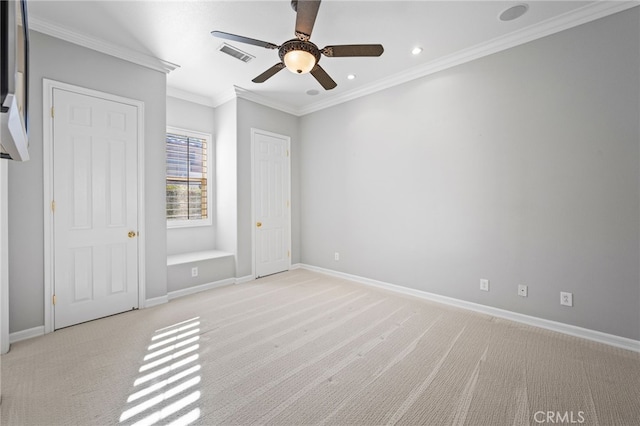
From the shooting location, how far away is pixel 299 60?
7.45 feet

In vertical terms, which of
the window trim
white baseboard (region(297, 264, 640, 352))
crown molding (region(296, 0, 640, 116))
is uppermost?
crown molding (region(296, 0, 640, 116))

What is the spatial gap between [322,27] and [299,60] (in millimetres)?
777

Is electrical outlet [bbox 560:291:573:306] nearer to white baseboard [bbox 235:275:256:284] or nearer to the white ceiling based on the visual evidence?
the white ceiling

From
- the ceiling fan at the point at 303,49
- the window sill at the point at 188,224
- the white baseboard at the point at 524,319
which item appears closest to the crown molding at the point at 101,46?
the ceiling fan at the point at 303,49

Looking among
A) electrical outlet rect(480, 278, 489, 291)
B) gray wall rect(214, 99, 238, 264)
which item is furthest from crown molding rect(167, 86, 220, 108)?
electrical outlet rect(480, 278, 489, 291)

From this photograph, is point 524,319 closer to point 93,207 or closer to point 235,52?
point 235,52

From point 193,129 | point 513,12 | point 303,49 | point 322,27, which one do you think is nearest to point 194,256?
point 193,129

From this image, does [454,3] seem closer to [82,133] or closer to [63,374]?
[82,133]

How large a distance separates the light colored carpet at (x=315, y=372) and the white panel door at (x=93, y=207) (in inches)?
11.5

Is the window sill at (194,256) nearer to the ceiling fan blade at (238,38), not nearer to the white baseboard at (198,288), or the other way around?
the white baseboard at (198,288)

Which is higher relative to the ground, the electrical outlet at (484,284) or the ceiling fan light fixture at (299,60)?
the ceiling fan light fixture at (299,60)

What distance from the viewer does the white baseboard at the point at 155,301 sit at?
3.34 metres

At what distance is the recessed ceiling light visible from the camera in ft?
8.09

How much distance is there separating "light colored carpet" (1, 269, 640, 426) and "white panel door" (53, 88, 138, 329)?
0.96 ft
